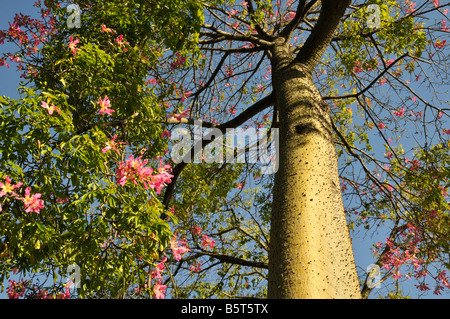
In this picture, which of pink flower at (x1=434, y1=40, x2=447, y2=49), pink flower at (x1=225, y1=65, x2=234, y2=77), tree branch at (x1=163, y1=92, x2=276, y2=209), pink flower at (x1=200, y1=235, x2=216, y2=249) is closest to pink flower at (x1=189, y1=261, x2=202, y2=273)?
pink flower at (x1=200, y1=235, x2=216, y2=249)

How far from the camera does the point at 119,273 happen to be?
2.29 m

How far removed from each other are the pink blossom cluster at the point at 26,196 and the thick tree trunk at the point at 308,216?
1.35 meters

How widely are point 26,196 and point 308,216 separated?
1.57 m

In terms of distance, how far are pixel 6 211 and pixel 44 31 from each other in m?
2.43

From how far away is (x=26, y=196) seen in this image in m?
2.09

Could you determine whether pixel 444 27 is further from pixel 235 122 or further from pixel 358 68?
pixel 235 122

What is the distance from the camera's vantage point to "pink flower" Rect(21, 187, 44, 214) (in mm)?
2094

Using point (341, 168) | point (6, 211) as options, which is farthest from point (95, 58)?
point (341, 168)

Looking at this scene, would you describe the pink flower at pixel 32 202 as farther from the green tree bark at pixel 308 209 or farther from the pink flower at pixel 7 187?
the green tree bark at pixel 308 209

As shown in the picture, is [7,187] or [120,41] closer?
[7,187]

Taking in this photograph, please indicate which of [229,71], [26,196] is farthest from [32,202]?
[229,71]

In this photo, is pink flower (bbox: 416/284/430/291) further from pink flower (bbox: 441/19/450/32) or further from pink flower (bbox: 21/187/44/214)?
pink flower (bbox: 21/187/44/214)

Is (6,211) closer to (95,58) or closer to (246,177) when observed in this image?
(95,58)

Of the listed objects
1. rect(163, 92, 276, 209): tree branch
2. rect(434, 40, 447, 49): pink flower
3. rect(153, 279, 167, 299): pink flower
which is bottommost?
rect(153, 279, 167, 299): pink flower
